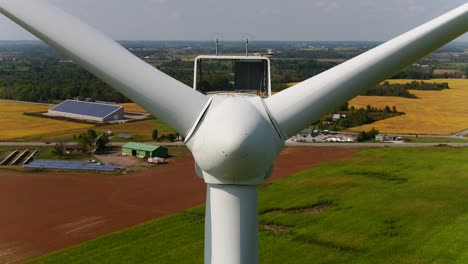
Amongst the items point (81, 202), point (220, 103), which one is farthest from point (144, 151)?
point (220, 103)

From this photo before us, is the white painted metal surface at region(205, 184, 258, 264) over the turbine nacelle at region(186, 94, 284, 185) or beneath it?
beneath

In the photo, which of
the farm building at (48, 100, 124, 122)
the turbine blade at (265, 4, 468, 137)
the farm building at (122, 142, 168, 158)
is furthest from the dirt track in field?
the farm building at (48, 100, 124, 122)

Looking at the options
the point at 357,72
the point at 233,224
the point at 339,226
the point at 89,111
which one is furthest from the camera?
the point at 89,111

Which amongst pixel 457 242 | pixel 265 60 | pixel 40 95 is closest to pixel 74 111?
pixel 40 95

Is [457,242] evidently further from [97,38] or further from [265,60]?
[97,38]

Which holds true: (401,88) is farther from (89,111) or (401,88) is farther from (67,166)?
(67,166)

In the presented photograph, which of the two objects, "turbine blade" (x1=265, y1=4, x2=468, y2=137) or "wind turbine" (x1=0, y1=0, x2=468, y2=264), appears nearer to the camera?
"wind turbine" (x1=0, y1=0, x2=468, y2=264)

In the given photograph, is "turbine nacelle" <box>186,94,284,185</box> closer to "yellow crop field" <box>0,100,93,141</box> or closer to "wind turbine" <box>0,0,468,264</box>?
"wind turbine" <box>0,0,468,264</box>
